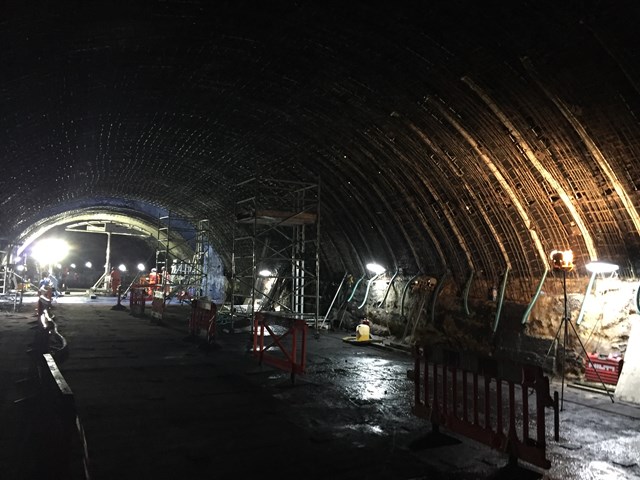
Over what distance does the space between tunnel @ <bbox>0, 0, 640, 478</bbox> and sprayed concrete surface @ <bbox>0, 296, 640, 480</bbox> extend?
8.53 ft

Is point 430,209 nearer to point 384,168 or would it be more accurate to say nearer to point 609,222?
point 384,168

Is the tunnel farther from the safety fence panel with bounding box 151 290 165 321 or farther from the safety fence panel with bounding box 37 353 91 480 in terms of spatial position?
the safety fence panel with bounding box 151 290 165 321

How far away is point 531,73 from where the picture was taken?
7.06 meters

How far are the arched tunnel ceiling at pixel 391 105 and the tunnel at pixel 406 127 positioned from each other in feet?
0.12

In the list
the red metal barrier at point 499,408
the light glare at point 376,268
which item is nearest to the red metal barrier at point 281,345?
the red metal barrier at point 499,408

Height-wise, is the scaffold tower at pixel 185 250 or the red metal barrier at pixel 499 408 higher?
the scaffold tower at pixel 185 250

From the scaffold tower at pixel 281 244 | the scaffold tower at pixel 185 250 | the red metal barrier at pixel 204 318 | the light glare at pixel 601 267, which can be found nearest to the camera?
the light glare at pixel 601 267

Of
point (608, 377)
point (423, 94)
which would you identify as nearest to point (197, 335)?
point (423, 94)

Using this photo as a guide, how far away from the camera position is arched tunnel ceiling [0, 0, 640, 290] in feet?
22.1

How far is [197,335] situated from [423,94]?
8.95 m

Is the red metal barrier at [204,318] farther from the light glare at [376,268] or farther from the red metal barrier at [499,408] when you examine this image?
the red metal barrier at [499,408]

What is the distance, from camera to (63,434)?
5457mm

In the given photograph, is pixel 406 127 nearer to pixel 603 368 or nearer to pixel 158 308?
pixel 603 368

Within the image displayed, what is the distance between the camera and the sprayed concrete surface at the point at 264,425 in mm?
4727
